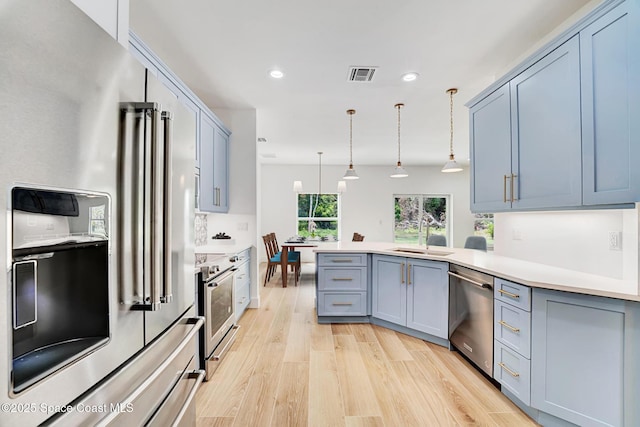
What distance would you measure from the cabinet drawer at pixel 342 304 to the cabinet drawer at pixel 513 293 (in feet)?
5.04

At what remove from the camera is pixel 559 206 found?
6.09 ft

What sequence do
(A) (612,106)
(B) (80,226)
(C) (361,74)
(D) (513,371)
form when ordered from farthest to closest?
(C) (361,74) < (D) (513,371) < (A) (612,106) < (B) (80,226)

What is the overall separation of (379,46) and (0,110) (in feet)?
8.20

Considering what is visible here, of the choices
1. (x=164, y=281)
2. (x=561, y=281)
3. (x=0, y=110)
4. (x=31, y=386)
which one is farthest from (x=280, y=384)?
(x=0, y=110)

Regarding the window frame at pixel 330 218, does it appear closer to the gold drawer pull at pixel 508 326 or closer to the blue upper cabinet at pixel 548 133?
the blue upper cabinet at pixel 548 133

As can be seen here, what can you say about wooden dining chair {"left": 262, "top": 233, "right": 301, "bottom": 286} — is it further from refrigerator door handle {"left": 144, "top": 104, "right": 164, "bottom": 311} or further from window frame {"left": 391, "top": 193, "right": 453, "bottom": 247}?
refrigerator door handle {"left": 144, "top": 104, "right": 164, "bottom": 311}

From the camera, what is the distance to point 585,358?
60.6 inches

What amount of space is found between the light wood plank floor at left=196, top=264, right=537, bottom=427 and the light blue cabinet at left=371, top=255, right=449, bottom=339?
0.62ft

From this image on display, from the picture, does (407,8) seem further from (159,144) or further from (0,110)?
(0,110)

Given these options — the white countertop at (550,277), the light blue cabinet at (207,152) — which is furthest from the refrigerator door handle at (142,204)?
the white countertop at (550,277)

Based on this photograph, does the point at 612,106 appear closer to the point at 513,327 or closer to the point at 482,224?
the point at 513,327

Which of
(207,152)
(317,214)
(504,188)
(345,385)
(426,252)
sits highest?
(207,152)

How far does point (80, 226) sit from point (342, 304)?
291cm

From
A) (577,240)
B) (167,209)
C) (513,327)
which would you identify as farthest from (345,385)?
(577,240)
